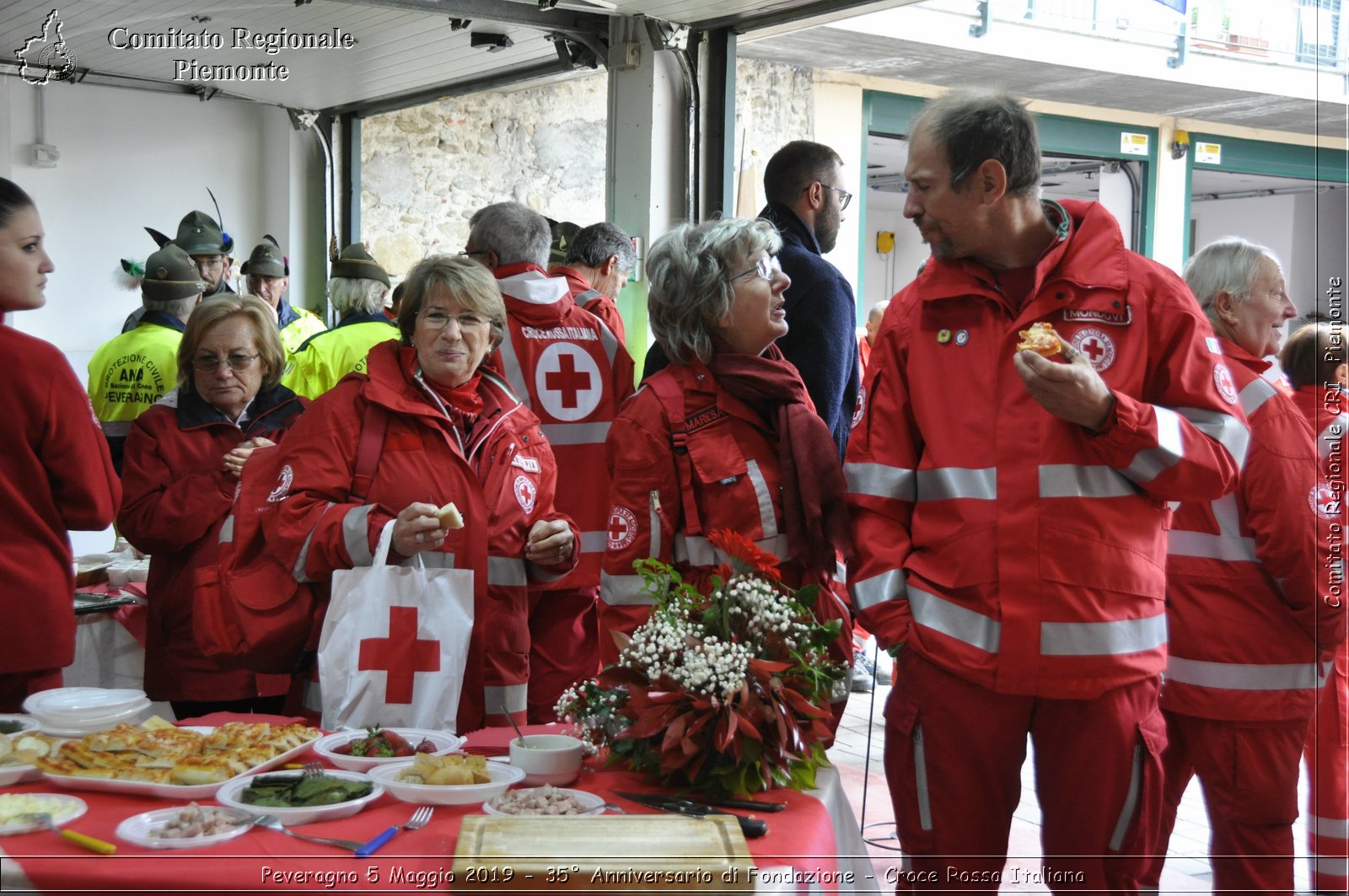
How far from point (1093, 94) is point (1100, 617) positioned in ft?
35.7

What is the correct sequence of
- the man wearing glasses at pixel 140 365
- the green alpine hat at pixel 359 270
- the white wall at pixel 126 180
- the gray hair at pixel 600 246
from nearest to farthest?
the man wearing glasses at pixel 140 365
the gray hair at pixel 600 246
the green alpine hat at pixel 359 270
the white wall at pixel 126 180

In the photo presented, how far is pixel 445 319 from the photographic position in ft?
9.54

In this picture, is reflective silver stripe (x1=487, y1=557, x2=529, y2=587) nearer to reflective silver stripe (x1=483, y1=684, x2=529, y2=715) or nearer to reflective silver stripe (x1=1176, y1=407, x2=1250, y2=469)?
reflective silver stripe (x1=483, y1=684, x2=529, y2=715)

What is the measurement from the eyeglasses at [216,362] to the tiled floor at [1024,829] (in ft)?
7.10

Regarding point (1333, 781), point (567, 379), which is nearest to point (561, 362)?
point (567, 379)

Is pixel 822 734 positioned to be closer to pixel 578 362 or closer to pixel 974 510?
pixel 974 510

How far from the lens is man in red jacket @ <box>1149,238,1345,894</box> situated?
2.93 meters

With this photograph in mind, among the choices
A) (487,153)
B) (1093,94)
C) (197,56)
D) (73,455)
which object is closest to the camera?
(73,455)

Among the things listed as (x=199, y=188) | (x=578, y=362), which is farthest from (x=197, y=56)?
(x=578, y=362)

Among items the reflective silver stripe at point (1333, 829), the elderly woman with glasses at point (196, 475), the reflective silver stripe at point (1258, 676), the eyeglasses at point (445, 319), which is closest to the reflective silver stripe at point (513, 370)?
the elderly woman with glasses at point (196, 475)

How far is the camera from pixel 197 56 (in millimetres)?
7934

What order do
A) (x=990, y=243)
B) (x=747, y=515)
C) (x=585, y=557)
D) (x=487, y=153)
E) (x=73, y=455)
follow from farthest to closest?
(x=487, y=153) → (x=585, y=557) → (x=73, y=455) → (x=747, y=515) → (x=990, y=243)

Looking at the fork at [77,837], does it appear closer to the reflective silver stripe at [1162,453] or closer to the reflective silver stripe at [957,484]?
the reflective silver stripe at [957,484]

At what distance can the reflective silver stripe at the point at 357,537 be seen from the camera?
2.66 m
